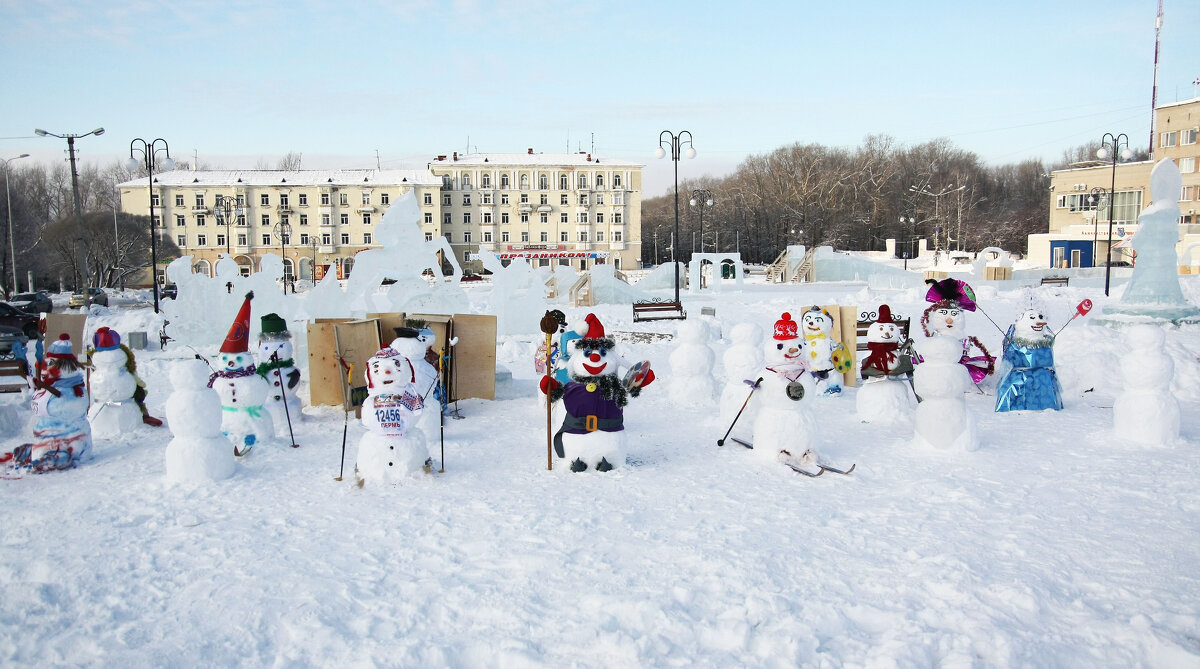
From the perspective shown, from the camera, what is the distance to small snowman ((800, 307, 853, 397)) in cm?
883

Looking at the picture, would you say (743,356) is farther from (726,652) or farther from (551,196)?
(551,196)

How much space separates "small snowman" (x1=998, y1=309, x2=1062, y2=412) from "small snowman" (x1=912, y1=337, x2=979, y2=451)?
212 cm

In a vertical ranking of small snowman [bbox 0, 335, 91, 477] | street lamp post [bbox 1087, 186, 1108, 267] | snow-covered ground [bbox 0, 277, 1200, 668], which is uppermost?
street lamp post [bbox 1087, 186, 1108, 267]

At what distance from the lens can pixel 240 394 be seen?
7.26 metres

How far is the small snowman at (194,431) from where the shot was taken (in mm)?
6094

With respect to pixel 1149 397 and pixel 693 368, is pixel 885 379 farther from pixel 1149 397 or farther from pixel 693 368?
pixel 1149 397

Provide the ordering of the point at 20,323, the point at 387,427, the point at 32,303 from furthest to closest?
the point at 32,303
the point at 20,323
the point at 387,427

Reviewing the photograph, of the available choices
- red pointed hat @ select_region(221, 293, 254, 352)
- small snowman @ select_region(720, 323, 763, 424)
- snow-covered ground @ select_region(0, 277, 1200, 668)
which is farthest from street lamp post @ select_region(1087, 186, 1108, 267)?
red pointed hat @ select_region(221, 293, 254, 352)

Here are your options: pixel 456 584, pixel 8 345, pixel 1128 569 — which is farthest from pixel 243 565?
pixel 8 345

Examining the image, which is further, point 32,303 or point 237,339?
point 32,303

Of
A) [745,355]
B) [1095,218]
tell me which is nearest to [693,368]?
[745,355]

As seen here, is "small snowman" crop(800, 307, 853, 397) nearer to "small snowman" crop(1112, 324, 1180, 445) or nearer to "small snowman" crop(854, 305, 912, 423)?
"small snowman" crop(854, 305, 912, 423)

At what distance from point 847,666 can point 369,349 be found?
6.88 metres

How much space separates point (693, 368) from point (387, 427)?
4449 mm
